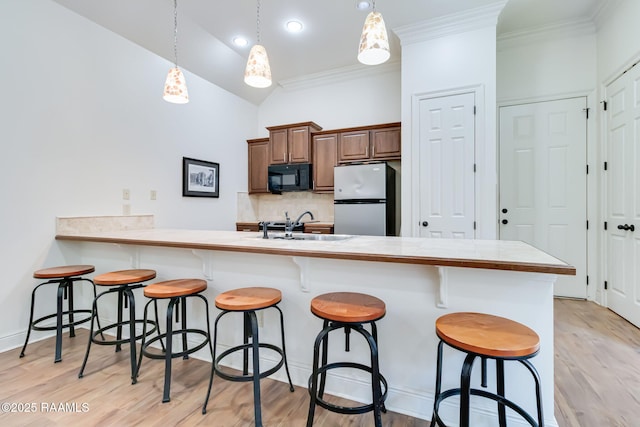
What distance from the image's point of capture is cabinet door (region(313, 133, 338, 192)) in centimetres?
424

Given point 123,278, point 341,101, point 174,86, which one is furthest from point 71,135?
point 341,101

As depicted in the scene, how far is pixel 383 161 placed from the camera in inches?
152

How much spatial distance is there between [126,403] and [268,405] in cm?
81

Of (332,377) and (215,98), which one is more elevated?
(215,98)

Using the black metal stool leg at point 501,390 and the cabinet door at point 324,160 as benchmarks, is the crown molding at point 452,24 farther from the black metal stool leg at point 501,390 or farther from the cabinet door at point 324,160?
the black metal stool leg at point 501,390

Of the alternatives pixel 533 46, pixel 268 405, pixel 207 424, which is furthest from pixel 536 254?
pixel 533 46

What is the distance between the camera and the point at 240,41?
12.1 feet

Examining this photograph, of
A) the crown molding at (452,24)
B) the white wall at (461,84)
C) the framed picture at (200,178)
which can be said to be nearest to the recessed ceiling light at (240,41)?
the framed picture at (200,178)

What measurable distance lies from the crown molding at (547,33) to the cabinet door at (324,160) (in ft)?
7.74

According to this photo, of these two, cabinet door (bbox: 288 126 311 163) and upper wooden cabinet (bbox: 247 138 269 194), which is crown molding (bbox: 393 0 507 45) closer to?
cabinet door (bbox: 288 126 311 163)

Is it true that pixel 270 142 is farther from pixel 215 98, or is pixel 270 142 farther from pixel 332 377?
pixel 332 377

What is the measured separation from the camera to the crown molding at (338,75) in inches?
166

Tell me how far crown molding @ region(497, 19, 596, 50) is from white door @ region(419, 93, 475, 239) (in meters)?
1.16

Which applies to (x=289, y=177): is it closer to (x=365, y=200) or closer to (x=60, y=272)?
(x=365, y=200)
